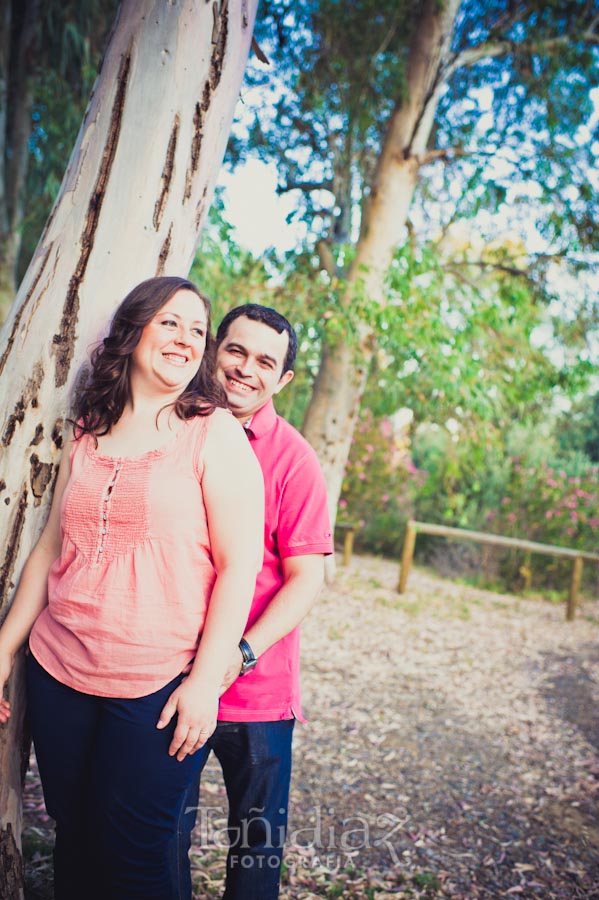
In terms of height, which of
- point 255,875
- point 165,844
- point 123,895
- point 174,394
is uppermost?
point 174,394

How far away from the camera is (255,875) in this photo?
1770 mm

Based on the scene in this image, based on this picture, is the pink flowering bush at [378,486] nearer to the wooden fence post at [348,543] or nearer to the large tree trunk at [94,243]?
the wooden fence post at [348,543]

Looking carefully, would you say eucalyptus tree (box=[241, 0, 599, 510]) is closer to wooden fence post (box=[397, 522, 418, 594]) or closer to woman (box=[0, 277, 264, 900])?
wooden fence post (box=[397, 522, 418, 594])

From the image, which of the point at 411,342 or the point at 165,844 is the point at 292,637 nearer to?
the point at 165,844

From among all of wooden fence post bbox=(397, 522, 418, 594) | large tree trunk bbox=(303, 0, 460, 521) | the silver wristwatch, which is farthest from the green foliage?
the silver wristwatch

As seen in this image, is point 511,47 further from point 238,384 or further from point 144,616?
point 144,616

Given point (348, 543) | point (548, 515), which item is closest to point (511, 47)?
point (548, 515)

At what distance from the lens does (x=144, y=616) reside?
142 cm

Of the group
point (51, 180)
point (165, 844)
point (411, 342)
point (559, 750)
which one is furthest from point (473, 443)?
point (165, 844)

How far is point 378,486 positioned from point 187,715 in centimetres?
911

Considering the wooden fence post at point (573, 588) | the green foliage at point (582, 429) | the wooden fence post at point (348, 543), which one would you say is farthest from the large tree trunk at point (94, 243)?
the green foliage at point (582, 429)

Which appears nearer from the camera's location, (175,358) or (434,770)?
(175,358)

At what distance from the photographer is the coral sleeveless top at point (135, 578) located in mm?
1422

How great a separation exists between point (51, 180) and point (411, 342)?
447cm
